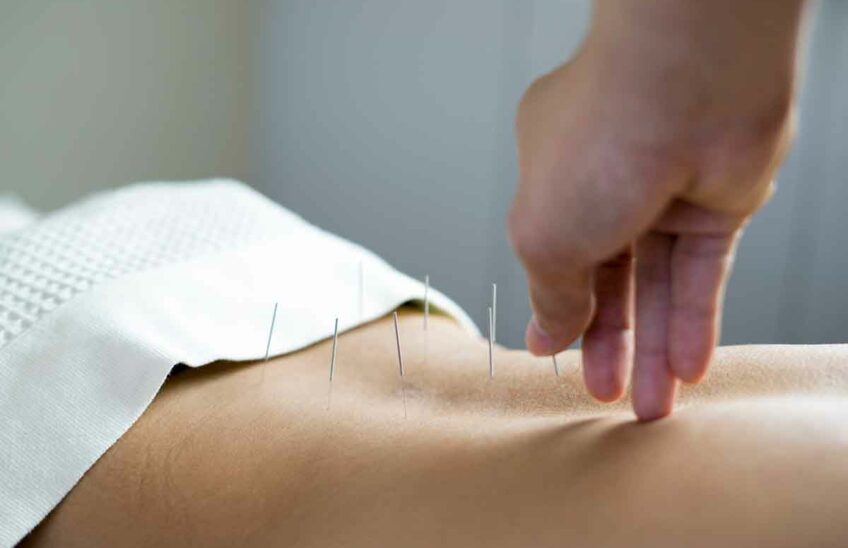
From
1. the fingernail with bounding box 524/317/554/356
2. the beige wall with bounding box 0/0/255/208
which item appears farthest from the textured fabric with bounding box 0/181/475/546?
the beige wall with bounding box 0/0/255/208

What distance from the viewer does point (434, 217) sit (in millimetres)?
3189

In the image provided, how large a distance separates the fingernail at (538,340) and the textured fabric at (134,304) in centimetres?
35

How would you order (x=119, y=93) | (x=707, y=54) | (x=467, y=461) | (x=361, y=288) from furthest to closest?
1. (x=119, y=93)
2. (x=361, y=288)
3. (x=467, y=461)
4. (x=707, y=54)

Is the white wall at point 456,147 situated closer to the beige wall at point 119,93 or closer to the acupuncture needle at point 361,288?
the beige wall at point 119,93

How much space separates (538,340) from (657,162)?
206mm

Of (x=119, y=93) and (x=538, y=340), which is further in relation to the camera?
(x=119, y=93)

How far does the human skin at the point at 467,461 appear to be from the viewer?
1.76 ft

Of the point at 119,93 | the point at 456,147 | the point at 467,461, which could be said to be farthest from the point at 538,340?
the point at 119,93

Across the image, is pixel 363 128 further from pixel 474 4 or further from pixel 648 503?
pixel 648 503

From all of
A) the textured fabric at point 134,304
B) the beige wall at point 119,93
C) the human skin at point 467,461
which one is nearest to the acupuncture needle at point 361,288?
the textured fabric at point 134,304

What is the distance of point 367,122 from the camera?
333cm

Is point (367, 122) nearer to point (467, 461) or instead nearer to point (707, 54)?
point (467, 461)

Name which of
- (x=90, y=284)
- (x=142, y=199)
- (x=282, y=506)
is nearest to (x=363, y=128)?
(x=142, y=199)

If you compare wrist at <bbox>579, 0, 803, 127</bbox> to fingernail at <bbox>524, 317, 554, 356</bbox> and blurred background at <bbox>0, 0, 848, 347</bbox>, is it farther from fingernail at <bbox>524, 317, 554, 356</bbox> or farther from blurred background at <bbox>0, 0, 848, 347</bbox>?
blurred background at <bbox>0, 0, 848, 347</bbox>
